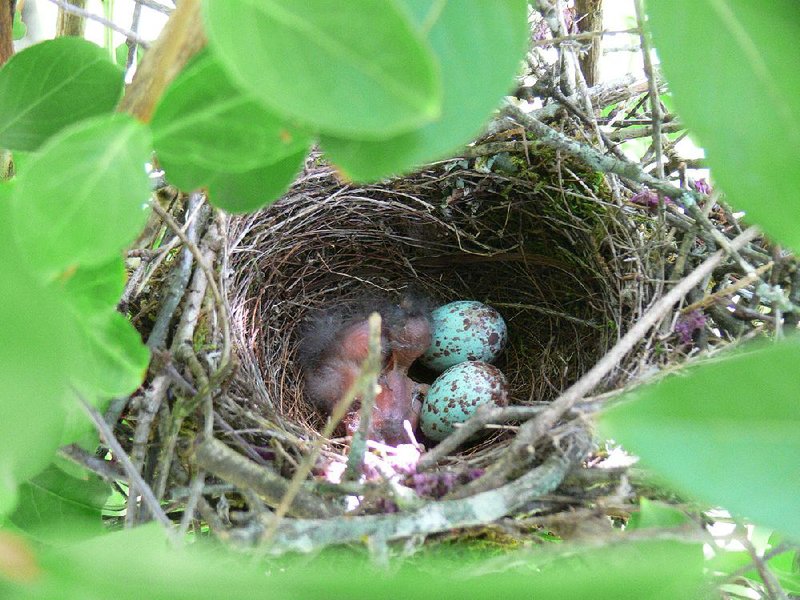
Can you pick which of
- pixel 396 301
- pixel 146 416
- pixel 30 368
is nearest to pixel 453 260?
pixel 396 301

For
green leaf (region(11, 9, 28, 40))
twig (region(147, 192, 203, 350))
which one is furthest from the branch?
green leaf (region(11, 9, 28, 40))

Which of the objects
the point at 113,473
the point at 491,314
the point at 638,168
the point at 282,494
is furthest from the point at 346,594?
the point at 491,314

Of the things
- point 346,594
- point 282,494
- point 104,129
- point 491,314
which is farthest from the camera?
point 491,314

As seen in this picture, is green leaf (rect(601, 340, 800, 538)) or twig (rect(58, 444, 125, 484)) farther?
twig (rect(58, 444, 125, 484))

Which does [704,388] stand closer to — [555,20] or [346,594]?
[346,594]

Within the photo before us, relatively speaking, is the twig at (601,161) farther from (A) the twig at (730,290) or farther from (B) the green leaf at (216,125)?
(B) the green leaf at (216,125)

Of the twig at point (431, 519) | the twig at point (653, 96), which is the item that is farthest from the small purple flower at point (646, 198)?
the twig at point (431, 519)

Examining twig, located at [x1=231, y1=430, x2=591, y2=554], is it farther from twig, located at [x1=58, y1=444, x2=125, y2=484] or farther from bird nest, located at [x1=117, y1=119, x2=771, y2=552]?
twig, located at [x1=58, y1=444, x2=125, y2=484]
